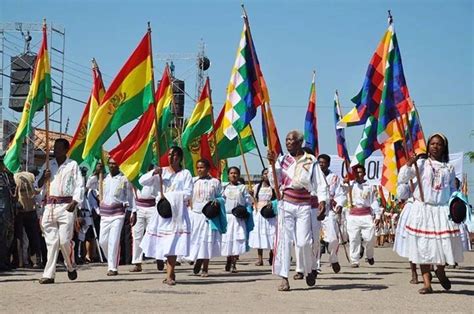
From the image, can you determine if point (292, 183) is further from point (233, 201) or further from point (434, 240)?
point (233, 201)

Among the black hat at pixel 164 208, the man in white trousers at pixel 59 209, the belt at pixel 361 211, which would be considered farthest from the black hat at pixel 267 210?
the man in white trousers at pixel 59 209

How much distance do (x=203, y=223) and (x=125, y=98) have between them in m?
2.80

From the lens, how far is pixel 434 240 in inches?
431

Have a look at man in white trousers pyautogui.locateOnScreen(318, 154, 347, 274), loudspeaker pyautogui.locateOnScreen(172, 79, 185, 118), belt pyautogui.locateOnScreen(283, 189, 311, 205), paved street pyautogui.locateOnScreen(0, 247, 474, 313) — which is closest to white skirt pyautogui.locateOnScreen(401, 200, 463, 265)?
paved street pyautogui.locateOnScreen(0, 247, 474, 313)

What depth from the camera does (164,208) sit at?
12414mm

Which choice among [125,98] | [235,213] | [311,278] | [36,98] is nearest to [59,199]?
[36,98]

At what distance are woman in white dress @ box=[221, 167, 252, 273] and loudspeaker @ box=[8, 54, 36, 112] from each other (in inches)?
501

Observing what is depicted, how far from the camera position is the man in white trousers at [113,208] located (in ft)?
48.9


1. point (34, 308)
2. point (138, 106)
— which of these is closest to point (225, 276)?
point (138, 106)

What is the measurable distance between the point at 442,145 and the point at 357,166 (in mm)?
6209

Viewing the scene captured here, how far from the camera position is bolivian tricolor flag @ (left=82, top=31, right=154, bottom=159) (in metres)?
13.5

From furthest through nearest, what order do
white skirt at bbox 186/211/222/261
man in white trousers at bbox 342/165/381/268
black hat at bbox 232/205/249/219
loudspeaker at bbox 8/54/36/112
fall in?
loudspeaker at bbox 8/54/36/112
man in white trousers at bbox 342/165/381/268
black hat at bbox 232/205/249/219
white skirt at bbox 186/211/222/261

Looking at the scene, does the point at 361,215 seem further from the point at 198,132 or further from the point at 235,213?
the point at 198,132

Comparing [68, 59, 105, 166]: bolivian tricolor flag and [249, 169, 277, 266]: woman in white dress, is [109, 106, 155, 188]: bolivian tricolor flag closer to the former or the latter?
[68, 59, 105, 166]: bolivian tricolor flag
